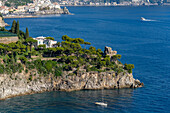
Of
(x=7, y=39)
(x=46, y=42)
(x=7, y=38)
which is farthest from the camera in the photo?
(x=46, y=42)

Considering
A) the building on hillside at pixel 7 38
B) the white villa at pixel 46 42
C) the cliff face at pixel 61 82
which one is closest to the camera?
the cliff face at pixel 61 82

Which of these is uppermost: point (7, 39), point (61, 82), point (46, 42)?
point (7, 39)

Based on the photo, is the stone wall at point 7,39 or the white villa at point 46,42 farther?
the white villa at point 46,42

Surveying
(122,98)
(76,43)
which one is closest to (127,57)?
(76,43)

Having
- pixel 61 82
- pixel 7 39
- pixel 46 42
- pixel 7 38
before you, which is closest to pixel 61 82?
pixel 61 82

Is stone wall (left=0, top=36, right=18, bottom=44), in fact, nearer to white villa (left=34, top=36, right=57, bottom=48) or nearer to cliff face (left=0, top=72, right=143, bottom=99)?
white villa (left=34, top=36, right=57, bottom=48)

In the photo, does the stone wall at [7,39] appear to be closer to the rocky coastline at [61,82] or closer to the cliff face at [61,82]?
the rocky coastline at [61,82]

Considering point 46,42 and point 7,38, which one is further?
point 46,42

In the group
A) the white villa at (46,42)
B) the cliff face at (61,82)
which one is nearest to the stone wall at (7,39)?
the white villa at (46,42)

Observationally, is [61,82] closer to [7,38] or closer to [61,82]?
[61,82]
